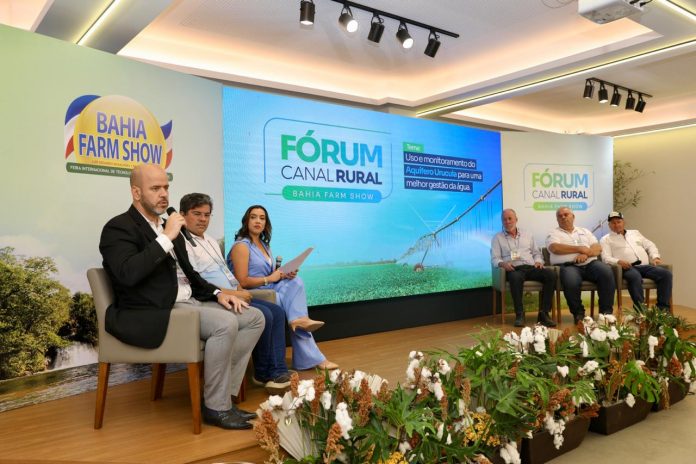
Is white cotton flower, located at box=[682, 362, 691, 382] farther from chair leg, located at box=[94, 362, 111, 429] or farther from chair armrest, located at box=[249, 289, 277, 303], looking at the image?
chair leg, located at box=[94, 362, 111, 429]

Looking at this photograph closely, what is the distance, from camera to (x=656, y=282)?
6309 mm

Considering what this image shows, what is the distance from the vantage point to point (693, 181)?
8.25 metres

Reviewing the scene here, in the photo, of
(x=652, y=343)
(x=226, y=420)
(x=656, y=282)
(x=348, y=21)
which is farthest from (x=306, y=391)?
(x=656, y=282)

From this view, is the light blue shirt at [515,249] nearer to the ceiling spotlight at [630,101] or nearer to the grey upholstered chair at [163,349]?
the ceiling spotlight at [630,101]

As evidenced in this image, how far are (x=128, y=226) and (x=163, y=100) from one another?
65.8 inches

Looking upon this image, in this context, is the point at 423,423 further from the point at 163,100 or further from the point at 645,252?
the point at 645,252

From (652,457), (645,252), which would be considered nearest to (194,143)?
(652,457)

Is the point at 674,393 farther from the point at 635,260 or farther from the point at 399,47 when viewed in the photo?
the point at 399,47

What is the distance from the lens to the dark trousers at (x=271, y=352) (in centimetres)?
355

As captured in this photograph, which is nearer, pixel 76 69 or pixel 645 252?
pixel 76 69

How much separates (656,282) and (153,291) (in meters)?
5.62

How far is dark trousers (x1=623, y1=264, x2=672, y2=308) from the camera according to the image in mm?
6207

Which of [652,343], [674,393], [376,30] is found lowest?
[674,393]

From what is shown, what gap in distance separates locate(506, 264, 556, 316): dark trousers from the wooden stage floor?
2517mm
